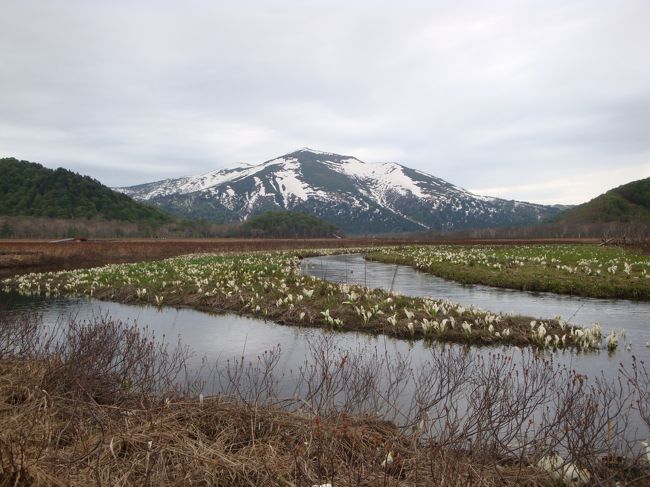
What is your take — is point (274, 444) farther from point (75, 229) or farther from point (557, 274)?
point (75, 229)

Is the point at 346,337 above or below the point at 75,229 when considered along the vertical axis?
below

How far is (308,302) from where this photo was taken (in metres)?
17.2

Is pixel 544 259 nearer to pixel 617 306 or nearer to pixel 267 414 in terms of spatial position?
pixel 617 306

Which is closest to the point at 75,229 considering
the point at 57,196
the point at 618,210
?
the point at 57,196

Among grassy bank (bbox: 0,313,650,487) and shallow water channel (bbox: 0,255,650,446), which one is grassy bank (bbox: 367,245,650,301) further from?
grassy bank (bbox: 0,313,650,487)

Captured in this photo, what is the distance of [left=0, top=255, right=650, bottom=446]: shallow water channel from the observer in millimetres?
A: 9816

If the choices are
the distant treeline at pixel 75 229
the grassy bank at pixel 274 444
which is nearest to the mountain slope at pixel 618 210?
the distant treeline at pixel 75 229

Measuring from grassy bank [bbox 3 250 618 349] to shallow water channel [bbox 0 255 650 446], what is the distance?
0.73m

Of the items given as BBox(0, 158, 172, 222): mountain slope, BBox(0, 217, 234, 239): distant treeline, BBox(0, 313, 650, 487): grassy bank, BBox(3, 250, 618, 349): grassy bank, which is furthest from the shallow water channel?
BBox(0, 158, 172, 222): mountain slope

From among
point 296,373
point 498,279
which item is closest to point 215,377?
point 296,373

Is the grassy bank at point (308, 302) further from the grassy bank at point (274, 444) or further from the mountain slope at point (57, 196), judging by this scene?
the mountain slope at point (57, 196)

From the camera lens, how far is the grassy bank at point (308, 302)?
41.2ft

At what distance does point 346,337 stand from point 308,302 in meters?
4.08

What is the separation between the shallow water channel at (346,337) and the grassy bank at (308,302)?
726 mm
